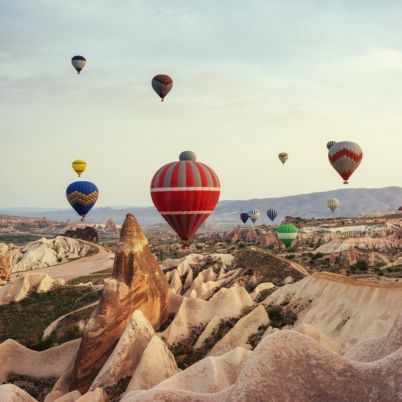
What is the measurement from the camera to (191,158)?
52.0m

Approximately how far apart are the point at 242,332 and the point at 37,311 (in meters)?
35.4

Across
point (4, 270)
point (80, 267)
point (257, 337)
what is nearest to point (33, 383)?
point (257, 337)

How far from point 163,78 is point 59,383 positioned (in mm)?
53767

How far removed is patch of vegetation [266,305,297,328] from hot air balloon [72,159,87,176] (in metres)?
85.9

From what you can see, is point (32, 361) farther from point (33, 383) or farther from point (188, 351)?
point (188, 351)

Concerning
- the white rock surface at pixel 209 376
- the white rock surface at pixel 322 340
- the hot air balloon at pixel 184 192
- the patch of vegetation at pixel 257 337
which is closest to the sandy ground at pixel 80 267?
the hot air balloon at pixel 184 192

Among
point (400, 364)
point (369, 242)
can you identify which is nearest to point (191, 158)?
point (400, 364)

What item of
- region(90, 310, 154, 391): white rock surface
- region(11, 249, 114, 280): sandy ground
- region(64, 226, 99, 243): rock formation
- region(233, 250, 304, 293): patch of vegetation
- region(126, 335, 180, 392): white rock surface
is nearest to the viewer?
region(126, 335, 180, 392): white rock surface

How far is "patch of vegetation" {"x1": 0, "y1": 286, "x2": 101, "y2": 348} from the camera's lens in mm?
54625

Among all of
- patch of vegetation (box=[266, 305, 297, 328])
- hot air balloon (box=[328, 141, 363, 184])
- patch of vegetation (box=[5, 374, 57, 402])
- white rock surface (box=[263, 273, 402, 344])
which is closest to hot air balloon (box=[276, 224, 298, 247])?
A: hot air balloon (box=[328, 141, 363, 184])

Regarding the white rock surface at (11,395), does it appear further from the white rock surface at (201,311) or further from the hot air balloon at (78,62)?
the hot air balloon at (78,62)

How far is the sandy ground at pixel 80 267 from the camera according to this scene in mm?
100600

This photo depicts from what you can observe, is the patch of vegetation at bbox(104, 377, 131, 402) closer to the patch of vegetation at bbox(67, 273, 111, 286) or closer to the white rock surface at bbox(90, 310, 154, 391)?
the white rock surface at bbox(90, 310, 154, 391)

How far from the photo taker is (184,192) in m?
46.8
